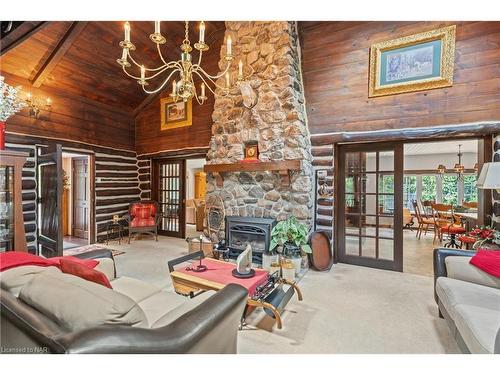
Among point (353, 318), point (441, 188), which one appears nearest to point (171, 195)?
point (353, 318)

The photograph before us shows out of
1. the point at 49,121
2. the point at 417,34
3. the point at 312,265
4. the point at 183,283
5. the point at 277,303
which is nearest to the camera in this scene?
the point at 277,303

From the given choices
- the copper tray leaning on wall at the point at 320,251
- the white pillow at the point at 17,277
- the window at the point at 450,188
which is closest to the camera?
the white pillow at the point at 17,277

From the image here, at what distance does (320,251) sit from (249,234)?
120cm

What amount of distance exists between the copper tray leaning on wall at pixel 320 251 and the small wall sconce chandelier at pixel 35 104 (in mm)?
5496

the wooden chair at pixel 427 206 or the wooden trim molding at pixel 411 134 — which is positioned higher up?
the wooden trim molding at pixel 411 134

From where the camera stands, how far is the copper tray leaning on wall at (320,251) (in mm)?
3885

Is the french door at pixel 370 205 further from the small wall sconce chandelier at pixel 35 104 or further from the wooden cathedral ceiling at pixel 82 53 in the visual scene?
the small wall sconce chandelier at pixel 35 104

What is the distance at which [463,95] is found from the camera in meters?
3.35

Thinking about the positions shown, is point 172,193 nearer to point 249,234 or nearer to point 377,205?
point 249,234

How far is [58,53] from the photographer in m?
4.30

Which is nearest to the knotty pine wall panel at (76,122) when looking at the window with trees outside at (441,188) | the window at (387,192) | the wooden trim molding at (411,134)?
the wooden trim molding at (411,134)

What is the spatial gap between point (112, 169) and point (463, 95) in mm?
6940

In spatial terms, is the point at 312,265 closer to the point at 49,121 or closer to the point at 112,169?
the point at 112,169
